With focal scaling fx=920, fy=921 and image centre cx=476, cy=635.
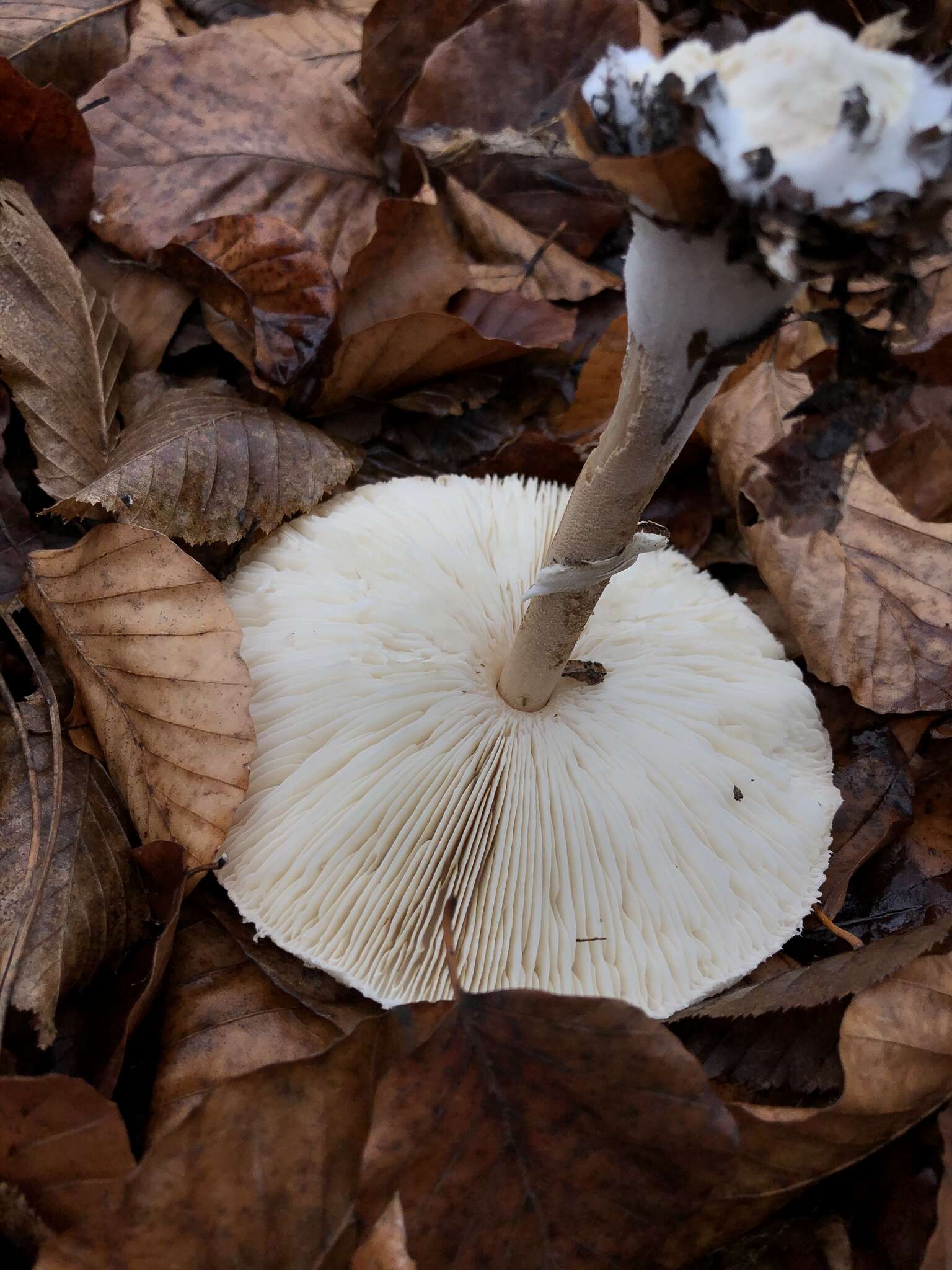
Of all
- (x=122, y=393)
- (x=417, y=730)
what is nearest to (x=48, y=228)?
(x=122, y=393)

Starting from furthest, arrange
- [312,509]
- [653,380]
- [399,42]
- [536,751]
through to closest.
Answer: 1. [399,42]
2. [312,509]
3. [536,751]
4. [653,380]

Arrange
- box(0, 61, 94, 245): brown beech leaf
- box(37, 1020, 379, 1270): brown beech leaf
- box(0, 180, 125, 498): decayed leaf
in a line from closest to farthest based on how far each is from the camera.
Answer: box(37, 1020, 379, 1270): brown beech leaf < box(0, 180, 125, 498): decayed leaf < box(0, 61, 94, 245): brown beech leaf

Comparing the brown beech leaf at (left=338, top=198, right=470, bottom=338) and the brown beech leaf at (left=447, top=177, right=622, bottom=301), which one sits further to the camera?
the brown beech leaf at (left=447, top=177, right=622, bottom=301)

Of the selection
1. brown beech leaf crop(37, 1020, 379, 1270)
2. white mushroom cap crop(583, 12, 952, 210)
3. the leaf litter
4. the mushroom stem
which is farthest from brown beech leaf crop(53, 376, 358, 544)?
white mushroom cap crop(583, 12, 952, 210)

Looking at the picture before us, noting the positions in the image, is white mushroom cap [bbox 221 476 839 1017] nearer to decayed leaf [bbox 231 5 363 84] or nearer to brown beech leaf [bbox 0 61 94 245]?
brown beech leaf [bbox 0 61 94 245]

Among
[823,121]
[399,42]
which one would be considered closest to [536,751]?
[823,121]

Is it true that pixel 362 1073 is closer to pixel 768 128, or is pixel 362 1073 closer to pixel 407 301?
pixel 768 128

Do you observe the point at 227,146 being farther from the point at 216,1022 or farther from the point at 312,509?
the point at 216,1022
